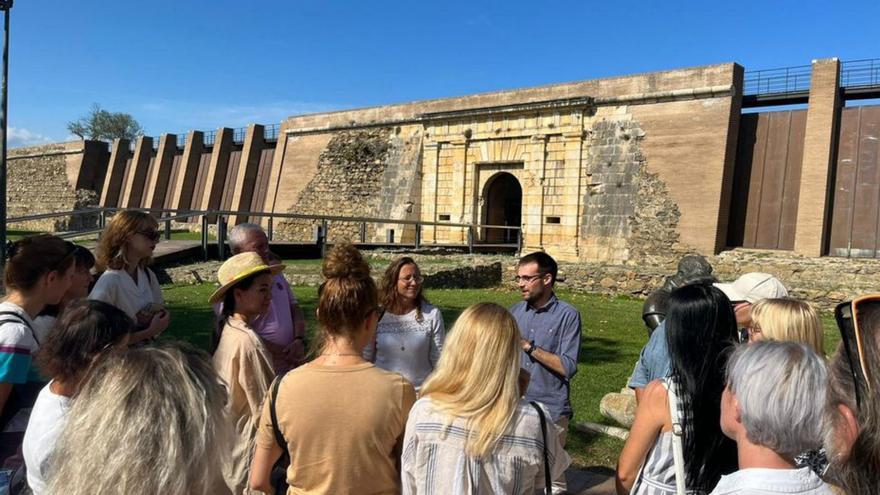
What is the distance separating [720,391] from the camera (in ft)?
6.81

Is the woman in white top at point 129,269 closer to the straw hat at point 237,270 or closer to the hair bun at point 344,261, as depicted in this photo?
the straw hat at point 237,270

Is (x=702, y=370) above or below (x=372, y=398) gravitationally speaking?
above

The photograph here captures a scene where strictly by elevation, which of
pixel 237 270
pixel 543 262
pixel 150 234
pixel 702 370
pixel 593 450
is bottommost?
pixel 593 450

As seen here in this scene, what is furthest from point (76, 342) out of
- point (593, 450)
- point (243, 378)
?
point (593, 450)

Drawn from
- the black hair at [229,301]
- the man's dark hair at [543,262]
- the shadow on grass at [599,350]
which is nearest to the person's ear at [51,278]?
the black hair at [229,301]

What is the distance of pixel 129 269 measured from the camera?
3.38 meters

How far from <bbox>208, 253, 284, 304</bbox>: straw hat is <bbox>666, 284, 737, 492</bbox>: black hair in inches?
70.5

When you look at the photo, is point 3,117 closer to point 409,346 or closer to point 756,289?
point 409,346

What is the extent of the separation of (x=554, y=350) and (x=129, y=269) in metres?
2.37

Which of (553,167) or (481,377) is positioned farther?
(553,167)

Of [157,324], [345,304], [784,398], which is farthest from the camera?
[157,324]

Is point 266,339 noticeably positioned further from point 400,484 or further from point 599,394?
point 599,394

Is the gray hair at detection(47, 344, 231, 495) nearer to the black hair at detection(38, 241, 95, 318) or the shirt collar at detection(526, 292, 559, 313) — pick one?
the black hair at detection(38, 241, 95, 318)

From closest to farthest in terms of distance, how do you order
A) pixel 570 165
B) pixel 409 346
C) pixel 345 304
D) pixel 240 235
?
pixel 345 304 < pixel 409 346 < pixel 240 235 < pixel 570 165
